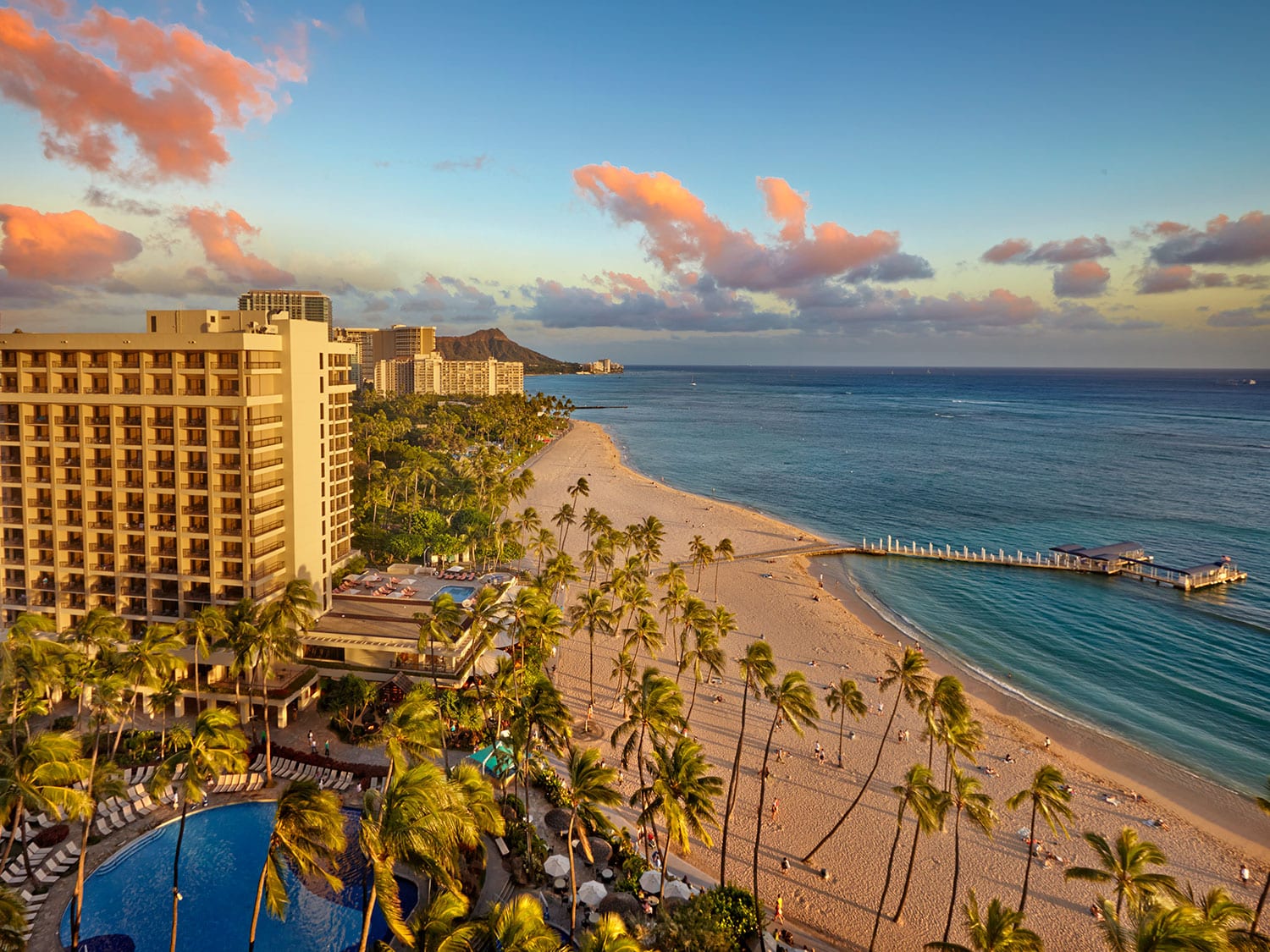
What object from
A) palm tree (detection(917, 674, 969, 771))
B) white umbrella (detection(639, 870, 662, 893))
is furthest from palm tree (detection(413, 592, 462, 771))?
palm tree (detection(917, 674, 969, 771))

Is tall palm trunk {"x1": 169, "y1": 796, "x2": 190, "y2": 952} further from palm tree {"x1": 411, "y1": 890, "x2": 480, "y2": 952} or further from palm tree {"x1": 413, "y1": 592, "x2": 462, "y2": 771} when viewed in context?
palm tree {"x1": 413, "y1": 592, "x2": 462, "y2": 771}

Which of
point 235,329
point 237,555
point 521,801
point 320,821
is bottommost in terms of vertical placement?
point 521,801

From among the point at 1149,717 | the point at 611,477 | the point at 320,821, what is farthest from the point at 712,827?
the point at 611,477

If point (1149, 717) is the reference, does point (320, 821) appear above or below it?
above

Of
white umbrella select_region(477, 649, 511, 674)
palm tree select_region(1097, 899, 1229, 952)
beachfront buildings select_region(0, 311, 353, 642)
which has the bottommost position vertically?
white umbrella select_region(477, 649, 511, 674)

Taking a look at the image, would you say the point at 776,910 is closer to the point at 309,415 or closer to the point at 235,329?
the point at 309,415

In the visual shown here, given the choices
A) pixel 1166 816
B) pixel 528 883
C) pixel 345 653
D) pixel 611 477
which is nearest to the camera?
pixel 528 883

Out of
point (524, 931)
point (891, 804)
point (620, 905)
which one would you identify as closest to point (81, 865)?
point (524, 931)
